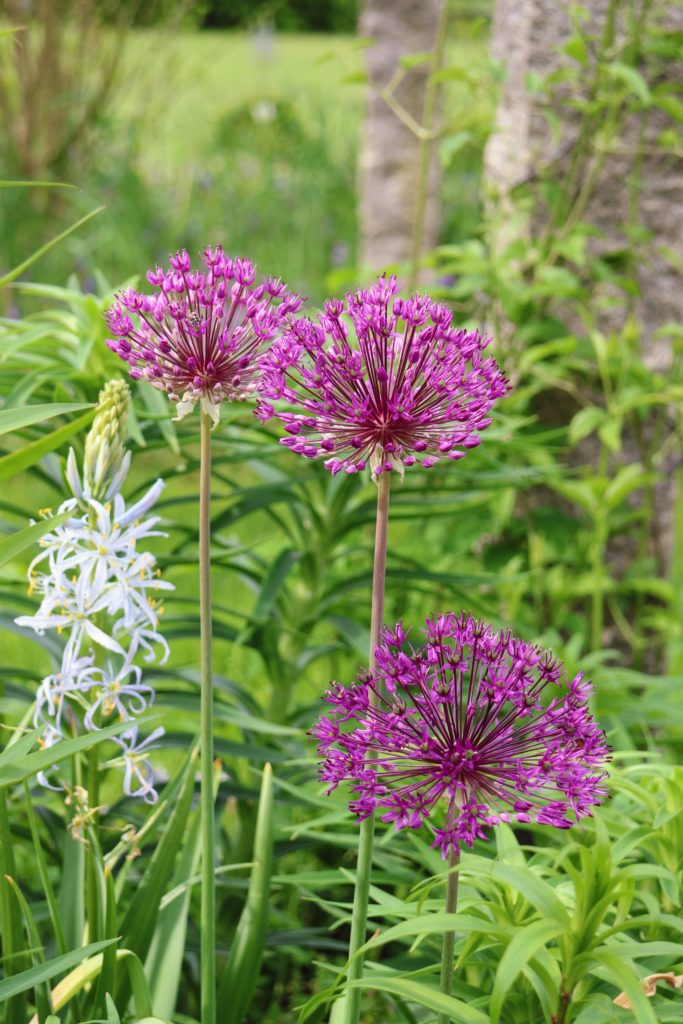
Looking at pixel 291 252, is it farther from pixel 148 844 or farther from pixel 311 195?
pixel 148 844

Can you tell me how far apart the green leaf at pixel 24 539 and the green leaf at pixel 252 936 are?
47 cm

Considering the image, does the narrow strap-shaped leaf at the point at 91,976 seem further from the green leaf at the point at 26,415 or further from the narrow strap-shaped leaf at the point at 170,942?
the green leaf at the point at 26,415

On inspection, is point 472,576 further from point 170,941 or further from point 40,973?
point 40,973

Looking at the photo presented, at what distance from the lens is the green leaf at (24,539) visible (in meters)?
1.24

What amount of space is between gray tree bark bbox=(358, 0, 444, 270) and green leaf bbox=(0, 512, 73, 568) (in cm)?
467

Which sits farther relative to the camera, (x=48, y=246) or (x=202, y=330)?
(x=48, y=246)

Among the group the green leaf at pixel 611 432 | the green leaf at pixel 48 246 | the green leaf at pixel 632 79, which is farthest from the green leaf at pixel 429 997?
the green leaf at pixel 632 79

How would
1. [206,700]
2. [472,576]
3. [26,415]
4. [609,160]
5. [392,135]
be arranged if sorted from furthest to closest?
[392,135] < [609,160] < [472,576] < [26,415] < [206,700]

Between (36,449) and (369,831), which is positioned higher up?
(36,449)

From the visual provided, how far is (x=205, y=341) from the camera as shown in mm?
1147

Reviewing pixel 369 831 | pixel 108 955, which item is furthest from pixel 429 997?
pixel 108 955

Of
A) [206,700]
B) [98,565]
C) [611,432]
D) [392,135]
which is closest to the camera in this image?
[206,700]

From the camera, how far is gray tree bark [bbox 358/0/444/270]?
18.9ft

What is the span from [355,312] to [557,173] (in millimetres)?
2217
